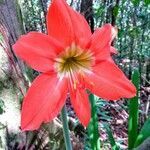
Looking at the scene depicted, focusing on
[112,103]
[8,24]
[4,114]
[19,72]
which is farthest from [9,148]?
[112,103]

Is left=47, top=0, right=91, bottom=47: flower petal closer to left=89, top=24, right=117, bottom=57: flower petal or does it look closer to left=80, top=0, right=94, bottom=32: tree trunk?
left=89, top=24, right=117, bottom=57: flower petal

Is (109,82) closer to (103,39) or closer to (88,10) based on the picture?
(103,39)

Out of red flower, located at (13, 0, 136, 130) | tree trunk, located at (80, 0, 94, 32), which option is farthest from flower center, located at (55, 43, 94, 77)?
tree trunk, located at (80, 0, 94, 32)

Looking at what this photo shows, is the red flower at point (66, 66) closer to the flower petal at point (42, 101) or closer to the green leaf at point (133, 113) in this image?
the flower petal at point (42, 101)

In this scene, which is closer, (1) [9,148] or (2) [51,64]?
(2) [51,64]

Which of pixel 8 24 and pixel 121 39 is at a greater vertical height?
pixel 8 24

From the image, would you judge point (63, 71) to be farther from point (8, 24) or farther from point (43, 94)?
point (8, 24)

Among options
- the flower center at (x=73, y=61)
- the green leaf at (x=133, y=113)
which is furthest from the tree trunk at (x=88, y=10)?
the flower center at (x=73, y=61)
